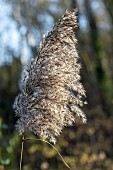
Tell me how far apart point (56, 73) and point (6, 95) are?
1159 centimetres

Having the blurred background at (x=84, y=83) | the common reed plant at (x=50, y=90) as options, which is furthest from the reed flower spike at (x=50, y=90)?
the blurred background at (x=84, y=83)

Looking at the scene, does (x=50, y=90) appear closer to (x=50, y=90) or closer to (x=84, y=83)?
(x=50, y=90)

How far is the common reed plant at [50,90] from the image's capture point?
3.79 meters

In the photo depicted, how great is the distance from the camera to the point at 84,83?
17.8 metres

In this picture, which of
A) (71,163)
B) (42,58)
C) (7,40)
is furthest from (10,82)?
(42,58)

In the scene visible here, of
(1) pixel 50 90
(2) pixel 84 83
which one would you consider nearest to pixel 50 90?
(1) pixel 50 90

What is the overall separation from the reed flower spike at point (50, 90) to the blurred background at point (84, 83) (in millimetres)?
2225

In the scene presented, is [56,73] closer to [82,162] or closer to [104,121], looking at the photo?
[82,162]

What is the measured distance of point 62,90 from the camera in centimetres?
383

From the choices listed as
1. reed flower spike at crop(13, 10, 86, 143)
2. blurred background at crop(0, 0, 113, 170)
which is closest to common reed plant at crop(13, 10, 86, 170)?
reed flower spike at crop(13, 10, 86, 143)

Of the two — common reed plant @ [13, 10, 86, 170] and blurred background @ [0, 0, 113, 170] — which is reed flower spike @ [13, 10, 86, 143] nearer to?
common reed plant @ [13, 10, 86, 170]

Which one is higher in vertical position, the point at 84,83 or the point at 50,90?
the point at 84,83

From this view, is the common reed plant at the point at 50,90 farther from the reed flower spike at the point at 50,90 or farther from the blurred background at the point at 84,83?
the blurred background at the point at 84,83

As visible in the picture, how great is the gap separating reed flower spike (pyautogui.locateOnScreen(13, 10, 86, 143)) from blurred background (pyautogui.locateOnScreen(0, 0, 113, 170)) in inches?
87.6
